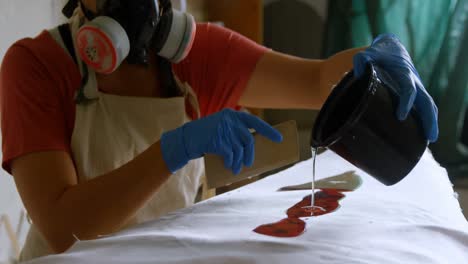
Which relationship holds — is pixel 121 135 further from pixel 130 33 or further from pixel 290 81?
pixel 290 81

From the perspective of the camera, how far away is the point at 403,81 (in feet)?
2.38

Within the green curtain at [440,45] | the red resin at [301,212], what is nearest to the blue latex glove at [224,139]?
the red resin at [301,212]

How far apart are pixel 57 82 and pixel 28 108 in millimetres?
84

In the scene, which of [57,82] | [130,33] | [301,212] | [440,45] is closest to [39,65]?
[57,82]

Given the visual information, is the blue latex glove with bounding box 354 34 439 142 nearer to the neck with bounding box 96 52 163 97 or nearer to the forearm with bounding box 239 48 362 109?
the forearm with bounding box 239 48 362 109

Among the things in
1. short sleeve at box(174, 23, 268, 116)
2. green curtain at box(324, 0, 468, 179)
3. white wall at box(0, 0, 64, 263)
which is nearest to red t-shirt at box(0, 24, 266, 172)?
short sleeve at box(174, 23, 268, 116)

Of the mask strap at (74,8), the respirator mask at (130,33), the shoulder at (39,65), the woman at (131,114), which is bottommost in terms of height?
the woman at (131,114)

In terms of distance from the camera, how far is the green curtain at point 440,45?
6.73ft

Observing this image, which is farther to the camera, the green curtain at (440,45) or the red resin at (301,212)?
the green curtain at (440,45)

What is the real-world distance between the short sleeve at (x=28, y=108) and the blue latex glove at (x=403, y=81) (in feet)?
1.71

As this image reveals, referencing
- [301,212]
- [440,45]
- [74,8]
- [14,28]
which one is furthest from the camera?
[440,45]

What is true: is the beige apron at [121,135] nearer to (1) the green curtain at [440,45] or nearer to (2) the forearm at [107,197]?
(2) the forearm at [107,197]

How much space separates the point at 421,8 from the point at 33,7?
4.67ft

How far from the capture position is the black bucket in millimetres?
644
